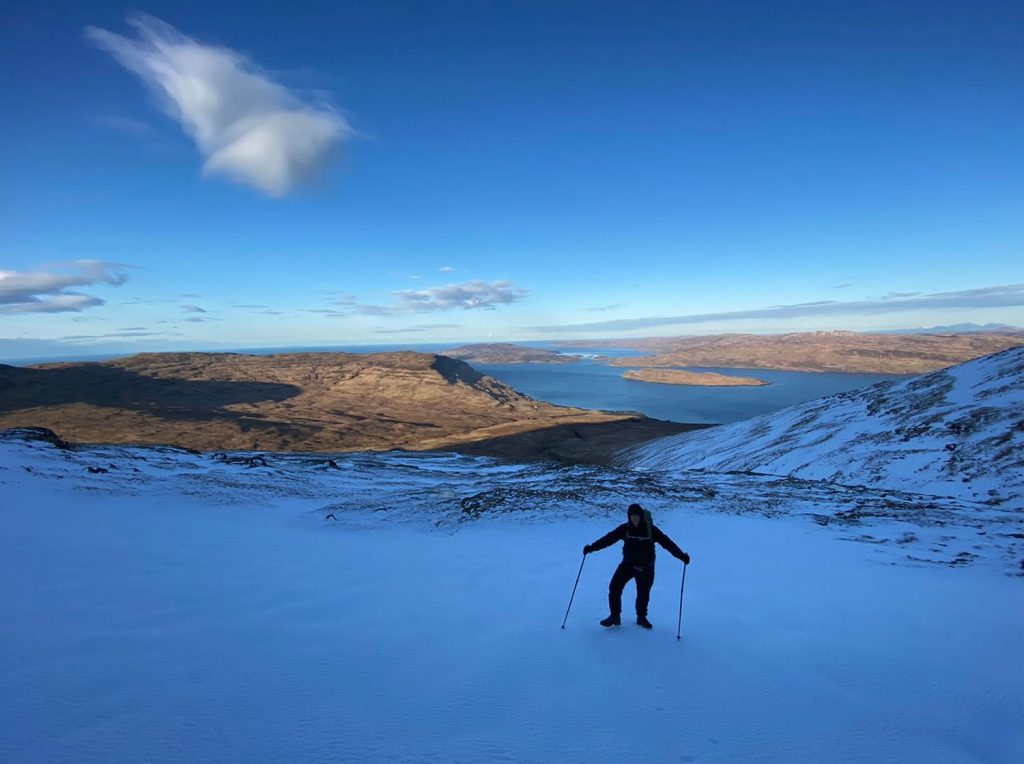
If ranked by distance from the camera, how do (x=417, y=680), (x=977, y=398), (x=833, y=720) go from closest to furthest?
(x=833, y=720)
(x=417, y=680)
(x=977, y=398)

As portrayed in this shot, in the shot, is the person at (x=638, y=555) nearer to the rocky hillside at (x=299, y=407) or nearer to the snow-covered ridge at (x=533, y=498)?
the snow-covered ridge at (x=533, y=498)

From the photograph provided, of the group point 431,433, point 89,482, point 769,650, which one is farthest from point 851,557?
point 431,433

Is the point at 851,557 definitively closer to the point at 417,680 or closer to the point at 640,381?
the point at 417,680

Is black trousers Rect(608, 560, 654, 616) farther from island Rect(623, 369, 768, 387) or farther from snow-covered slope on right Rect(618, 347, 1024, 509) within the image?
island Rect(623, 369, 768, 387)

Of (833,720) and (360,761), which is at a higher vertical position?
(360,761)

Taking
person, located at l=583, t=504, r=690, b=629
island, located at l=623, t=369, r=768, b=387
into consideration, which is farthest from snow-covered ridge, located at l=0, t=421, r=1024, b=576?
island, located at l=623, t=369, r=768, b=387

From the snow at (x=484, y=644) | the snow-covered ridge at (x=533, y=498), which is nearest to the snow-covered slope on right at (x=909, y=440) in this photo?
the snow-covered ridge at (x=533, y=498)

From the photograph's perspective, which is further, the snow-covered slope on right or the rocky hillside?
the rocky hillside
